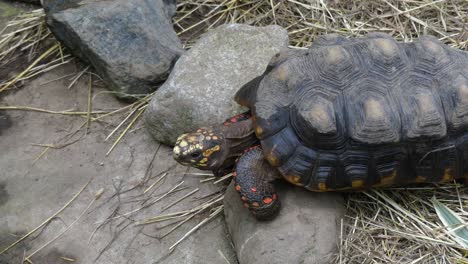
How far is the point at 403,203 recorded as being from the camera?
10.3 ft

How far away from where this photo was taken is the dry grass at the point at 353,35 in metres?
2.92

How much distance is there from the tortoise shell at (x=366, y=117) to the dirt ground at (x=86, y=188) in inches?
29.9

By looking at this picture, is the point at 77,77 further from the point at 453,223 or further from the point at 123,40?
the point at 453,223

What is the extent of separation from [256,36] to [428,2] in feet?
4.68

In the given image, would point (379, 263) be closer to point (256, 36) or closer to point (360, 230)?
point (360, 230)

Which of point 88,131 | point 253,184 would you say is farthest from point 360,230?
point 88,131

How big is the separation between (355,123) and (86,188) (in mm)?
1850

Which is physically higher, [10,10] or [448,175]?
[10,10]

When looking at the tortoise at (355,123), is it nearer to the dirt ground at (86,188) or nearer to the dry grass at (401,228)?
the dry grass at (401,228)

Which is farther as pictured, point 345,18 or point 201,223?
point 345,18

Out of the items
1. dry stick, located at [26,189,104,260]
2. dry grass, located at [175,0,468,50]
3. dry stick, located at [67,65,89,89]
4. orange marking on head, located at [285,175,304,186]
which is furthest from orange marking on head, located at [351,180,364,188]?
dry stick, located at [67,65,89,89]

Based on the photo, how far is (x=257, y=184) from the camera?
2924mm

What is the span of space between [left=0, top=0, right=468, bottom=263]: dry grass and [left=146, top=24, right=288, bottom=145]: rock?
0.41m

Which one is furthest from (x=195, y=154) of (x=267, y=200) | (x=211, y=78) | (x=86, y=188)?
(x=86, y=188)
